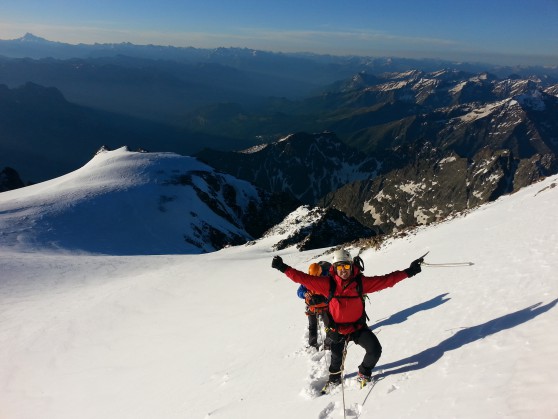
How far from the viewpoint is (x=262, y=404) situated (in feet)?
26.3

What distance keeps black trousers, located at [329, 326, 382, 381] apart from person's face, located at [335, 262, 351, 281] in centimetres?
130

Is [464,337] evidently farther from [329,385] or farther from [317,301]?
[317,301]

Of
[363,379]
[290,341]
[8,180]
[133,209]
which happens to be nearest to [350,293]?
[363,379]

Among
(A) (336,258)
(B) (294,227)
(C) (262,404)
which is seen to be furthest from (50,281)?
(B) (294,227)

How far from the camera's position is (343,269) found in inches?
277

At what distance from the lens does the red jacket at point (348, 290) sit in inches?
285

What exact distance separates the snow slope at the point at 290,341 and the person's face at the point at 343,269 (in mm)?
2210

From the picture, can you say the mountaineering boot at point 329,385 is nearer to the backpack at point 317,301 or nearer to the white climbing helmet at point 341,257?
the backpack at point 317,301

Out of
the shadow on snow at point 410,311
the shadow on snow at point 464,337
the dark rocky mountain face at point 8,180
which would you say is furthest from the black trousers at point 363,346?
the dark rocky mountain face at point 8,180

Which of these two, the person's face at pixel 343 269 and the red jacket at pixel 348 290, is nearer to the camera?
the person's face at pixel 343 269

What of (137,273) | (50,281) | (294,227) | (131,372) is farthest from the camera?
(294,227)

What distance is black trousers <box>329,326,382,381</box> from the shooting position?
712 centimetres

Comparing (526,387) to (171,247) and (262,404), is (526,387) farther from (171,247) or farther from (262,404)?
(171,247)

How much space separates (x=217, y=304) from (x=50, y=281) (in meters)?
15.6
